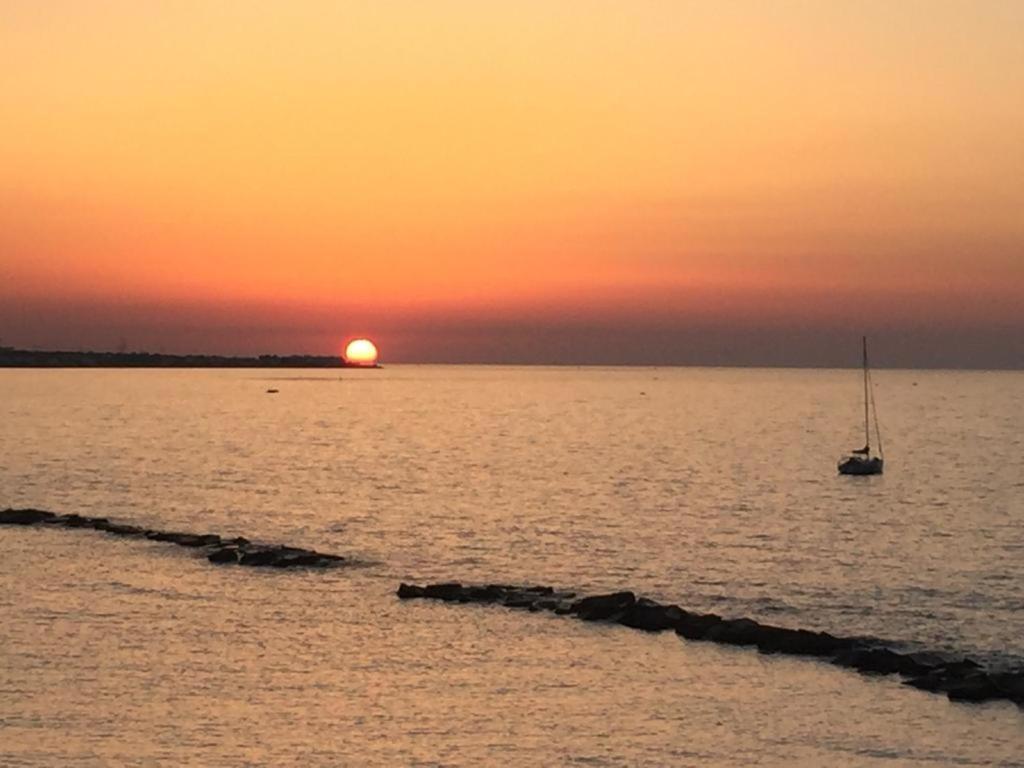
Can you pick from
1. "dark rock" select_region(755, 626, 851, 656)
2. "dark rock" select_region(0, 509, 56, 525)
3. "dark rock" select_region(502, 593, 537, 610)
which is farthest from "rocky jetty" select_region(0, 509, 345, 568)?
"dark rock" select_region(755, 626, 851, 656)

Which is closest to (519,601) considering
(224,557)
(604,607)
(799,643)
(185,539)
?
(604,607)

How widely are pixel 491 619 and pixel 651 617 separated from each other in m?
4.52

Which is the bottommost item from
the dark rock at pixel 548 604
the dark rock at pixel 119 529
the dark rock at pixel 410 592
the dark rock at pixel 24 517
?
the dark rock at pixel 548 604

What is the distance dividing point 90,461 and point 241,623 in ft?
223

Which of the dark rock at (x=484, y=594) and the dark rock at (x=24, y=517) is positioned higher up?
the dark rock at (x=24, y=517)

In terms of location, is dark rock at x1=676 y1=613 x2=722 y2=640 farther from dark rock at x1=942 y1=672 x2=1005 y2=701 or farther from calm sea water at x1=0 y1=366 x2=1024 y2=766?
dark rock at x1=942 y1=672 x2=1005 y2=701

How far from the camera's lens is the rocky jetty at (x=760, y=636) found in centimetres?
2880

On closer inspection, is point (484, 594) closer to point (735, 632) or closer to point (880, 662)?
point (735, 632)

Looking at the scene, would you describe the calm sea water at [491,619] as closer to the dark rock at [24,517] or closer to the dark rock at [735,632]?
the dark rock at [735,632]

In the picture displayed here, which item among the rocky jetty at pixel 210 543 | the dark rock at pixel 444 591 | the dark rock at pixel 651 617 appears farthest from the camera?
the rocky jetty at pixel 210 543

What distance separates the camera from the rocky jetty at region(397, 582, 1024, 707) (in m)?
28.8

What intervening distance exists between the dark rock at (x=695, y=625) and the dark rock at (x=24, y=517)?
111 feet

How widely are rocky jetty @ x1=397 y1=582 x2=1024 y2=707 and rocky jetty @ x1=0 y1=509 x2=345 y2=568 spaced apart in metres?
7.86

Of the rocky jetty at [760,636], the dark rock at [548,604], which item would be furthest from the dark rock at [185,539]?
the dark rock at [548,604]
